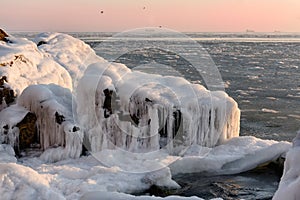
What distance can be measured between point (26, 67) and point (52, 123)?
315 centimetres

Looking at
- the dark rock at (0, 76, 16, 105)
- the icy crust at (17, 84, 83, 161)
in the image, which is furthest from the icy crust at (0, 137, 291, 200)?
the dark rock at (0, 76, 16, 105)

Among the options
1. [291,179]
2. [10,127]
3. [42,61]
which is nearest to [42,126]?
[10,127]

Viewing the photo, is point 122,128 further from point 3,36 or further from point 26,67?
point 3,36

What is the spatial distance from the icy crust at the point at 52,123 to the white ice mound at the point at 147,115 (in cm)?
56

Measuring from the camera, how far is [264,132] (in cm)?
1644

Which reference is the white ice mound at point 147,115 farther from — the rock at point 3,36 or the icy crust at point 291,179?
the icy crust at point 291,179

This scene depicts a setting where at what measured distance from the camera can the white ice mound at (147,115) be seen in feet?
42.5

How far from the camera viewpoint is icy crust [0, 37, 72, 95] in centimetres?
1345

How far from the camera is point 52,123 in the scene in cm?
1224

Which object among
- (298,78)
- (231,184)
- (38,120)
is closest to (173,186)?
(231,184)

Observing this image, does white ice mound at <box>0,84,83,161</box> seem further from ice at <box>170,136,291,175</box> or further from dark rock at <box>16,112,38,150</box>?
ice at <box>170,136,291,175</box>

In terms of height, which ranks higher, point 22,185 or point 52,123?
point 52,123

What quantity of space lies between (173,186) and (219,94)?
4884 millimetres

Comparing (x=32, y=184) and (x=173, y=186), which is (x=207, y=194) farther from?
(x=32, y=184)
